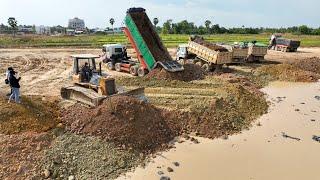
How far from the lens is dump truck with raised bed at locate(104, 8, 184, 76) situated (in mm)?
22531

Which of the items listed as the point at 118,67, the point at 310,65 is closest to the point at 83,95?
the point at 118,67

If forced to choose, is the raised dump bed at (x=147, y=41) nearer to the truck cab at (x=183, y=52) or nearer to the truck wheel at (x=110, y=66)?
the truck wheel at (x=110, y=66)

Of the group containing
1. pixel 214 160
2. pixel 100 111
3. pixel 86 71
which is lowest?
pixel 214 160

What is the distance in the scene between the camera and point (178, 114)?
1500 centimetres

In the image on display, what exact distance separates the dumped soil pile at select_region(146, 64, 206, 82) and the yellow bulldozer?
5268 millimetres

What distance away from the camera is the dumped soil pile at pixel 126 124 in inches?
490

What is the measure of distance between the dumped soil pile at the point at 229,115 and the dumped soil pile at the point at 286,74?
779 centimetres

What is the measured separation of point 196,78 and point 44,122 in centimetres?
1162

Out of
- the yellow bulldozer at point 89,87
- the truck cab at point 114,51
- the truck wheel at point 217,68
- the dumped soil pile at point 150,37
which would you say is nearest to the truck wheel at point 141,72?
the dumped soil pile at point 150,37

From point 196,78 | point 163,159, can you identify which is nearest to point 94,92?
point 163,159

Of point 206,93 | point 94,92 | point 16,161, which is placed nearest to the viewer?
point 16,161

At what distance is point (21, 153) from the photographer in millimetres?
11016

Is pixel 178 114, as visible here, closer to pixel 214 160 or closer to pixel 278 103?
pixel 214 160

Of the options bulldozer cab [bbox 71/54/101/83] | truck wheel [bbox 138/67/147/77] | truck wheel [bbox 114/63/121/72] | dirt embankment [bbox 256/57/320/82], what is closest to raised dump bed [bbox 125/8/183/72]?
truck wheel [bbox 138/67/147/77]
